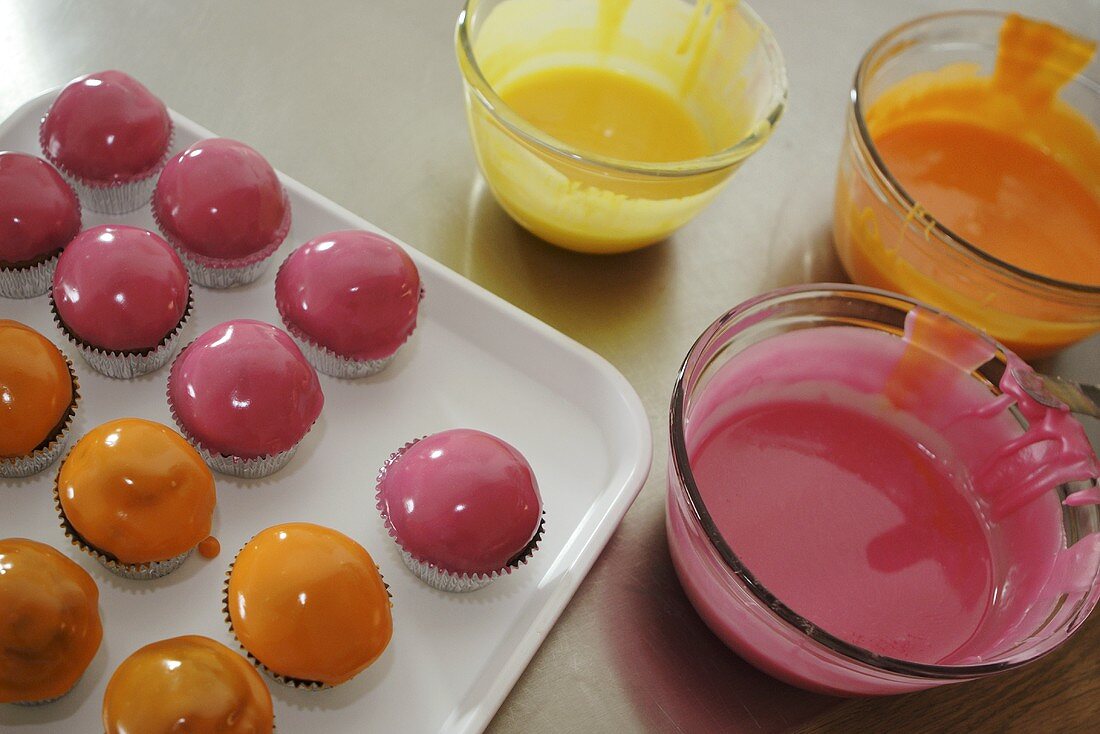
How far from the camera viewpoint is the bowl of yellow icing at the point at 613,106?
3.25 feet

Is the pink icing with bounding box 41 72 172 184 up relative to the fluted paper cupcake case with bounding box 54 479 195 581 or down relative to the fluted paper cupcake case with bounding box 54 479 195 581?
up

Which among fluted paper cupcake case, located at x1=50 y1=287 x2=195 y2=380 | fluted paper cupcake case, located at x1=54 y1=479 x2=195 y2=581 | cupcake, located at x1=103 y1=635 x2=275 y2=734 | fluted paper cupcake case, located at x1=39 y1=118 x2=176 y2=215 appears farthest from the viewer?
fluted paper cupcake case, located at x1=39 y1=118 x2=176 y2=215

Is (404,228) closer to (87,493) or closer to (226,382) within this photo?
(226,382)

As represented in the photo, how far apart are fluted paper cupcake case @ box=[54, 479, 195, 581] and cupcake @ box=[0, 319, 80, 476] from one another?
37 millimetres

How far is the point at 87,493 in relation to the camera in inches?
31.2

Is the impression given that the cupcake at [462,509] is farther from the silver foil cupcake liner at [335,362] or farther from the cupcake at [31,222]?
the cupcake at [31,222]

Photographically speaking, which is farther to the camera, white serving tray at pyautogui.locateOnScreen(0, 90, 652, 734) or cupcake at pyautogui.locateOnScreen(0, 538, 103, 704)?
white serving tray at pyautogui.locateOnScreen(0, 90, 652, 734)

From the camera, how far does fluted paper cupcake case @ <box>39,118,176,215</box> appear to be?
40.2 inches

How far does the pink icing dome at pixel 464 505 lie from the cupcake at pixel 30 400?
0.28m

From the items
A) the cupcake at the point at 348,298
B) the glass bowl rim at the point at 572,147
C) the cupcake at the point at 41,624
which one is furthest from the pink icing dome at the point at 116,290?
the glass bowl rim at the point at 572,147

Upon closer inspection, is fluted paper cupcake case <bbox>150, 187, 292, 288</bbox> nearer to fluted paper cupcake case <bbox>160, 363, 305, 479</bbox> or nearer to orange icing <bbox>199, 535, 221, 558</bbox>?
fluted paper cupcake case <bbox>160, 363, 305, 479</bbox>

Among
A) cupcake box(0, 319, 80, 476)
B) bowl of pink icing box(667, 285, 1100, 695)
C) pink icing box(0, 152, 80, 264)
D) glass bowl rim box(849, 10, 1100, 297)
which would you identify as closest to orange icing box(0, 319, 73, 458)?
cupcake box(0, 319, 80, 476)

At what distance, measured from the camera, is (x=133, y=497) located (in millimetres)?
791

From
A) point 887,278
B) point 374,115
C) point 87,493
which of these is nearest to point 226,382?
point 87,493
